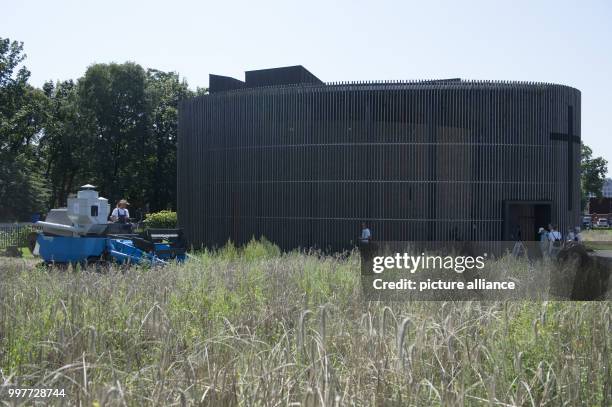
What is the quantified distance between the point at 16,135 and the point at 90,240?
88.8ft

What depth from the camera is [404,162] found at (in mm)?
26062

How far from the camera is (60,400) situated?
4.24 meters

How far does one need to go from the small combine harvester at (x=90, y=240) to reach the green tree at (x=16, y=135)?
23.3 m

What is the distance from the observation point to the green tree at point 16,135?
38125mm

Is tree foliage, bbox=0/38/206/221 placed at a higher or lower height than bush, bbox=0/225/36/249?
higher

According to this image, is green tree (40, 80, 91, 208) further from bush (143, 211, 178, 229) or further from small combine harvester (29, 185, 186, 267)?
small combine harvester (29, 185, 186, 267)

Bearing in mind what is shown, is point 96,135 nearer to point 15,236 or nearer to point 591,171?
point 15,236

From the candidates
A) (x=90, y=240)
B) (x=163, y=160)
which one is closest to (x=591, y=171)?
(x=163, y=160)

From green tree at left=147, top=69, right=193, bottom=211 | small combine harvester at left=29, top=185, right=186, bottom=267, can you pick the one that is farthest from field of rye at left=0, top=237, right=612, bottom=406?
green tree at left=147, top=69, right=193, bottom=211

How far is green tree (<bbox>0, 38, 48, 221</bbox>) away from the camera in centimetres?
3812

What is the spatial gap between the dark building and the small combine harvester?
9958mm

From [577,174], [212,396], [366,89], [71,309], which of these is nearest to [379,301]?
[71,309]

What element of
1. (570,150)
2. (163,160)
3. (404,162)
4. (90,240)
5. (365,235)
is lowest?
(365,235)

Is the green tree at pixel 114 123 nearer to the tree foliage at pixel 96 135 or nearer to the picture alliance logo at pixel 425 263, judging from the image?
the tree foliage at pixel 96 135
